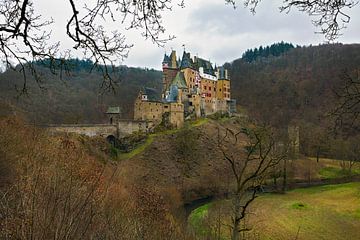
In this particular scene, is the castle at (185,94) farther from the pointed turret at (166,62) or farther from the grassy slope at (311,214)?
the grassy slope at (311,214)

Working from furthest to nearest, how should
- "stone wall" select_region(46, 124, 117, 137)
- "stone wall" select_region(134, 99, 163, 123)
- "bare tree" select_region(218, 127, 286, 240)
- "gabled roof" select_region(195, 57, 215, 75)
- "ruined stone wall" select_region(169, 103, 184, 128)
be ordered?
1. "gabled roof" select_region(195, 57, 215, 75)
2. "ruined stone wall" select_region(169, 103, 184, 128)
3. "stone wall" select_region(134, 99, 163, 123)
4. "stone wall" select_region(46, 124, 117, 137)
5. "bare tree" select_region(218, 127, 286, 240)

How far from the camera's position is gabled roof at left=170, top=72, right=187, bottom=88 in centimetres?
4647

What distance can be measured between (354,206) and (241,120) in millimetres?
30955

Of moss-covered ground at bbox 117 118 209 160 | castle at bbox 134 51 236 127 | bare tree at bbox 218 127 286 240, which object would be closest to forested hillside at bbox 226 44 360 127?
castle at bbox 134 51 236 127

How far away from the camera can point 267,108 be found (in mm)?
79062

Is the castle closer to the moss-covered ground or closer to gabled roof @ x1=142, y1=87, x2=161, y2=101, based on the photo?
gabled roof @ x1=142, y1=87, x2=161, y2=101

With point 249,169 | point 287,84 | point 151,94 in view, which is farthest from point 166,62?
point 287,84

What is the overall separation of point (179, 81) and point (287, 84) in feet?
149

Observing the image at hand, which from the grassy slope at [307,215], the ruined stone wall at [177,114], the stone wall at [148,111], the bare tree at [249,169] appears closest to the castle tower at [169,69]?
the ruined stone wall at [177,114]

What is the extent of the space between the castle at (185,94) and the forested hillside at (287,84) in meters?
17.6

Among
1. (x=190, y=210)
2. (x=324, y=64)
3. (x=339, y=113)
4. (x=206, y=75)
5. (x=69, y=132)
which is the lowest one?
(x=190, y=210)

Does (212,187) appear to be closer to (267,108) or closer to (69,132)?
(69,132)

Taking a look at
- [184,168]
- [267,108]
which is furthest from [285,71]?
[184,168]

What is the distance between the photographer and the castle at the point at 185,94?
143 feet
